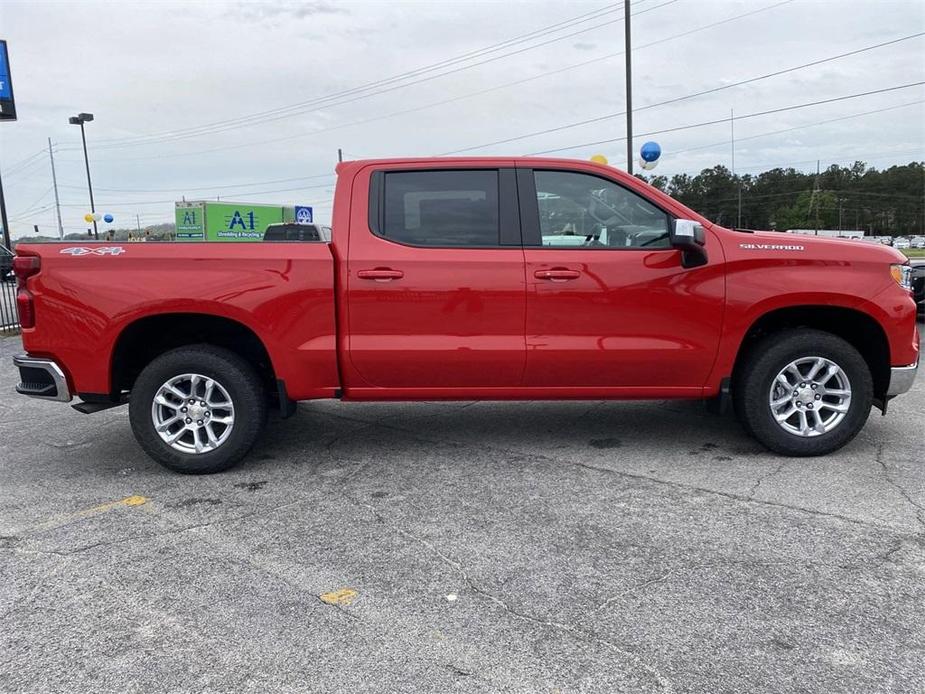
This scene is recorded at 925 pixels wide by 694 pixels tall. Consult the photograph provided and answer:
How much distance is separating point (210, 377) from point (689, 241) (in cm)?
305

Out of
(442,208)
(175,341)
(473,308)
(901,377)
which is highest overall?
(442,208)

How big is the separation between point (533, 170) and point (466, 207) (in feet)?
1.63

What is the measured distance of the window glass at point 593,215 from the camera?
15.0 feet

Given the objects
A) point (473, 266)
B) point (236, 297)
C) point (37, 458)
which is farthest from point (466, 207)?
point (37, 458)

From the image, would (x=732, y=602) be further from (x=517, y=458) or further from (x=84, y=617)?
(x=84, y=617)

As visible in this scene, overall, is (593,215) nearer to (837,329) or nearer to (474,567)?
(837,329)

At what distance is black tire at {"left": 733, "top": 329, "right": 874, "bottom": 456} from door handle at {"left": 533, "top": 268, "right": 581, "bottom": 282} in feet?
4.37

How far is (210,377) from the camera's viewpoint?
4.56m

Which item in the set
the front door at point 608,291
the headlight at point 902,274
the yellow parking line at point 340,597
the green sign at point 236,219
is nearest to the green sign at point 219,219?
the green sign at point 236,219

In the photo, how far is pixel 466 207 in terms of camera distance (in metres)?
4.65

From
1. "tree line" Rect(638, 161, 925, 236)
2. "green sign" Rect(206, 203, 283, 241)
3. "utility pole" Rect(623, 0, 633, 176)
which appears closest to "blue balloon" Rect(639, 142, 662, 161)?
"utility pole" Rect(623, 0, 633, 176)

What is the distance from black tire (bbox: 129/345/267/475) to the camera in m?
4.55

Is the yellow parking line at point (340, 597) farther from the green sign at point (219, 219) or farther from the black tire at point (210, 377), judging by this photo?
the green sign at point (219, 219)

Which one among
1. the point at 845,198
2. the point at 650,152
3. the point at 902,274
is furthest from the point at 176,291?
the point at 845,198
